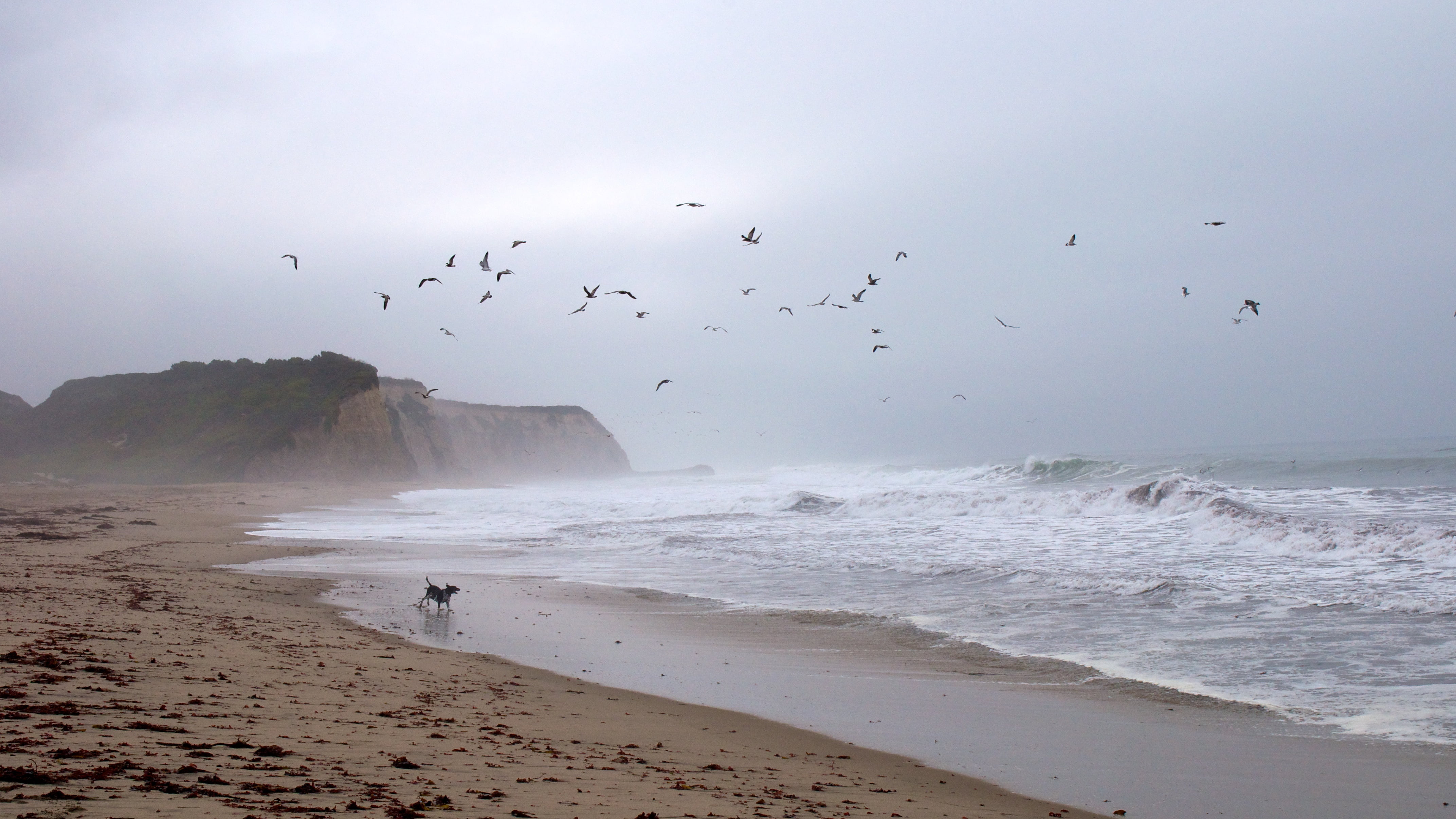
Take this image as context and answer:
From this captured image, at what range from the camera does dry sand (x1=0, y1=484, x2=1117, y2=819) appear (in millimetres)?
3674

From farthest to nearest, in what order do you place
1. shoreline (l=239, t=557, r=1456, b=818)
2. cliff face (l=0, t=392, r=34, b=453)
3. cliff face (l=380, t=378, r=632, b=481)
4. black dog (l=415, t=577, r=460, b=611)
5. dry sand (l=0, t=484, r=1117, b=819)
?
cliff face (l=380, t=378, r=632, b=481) → cliff face (l=0, t=392, r=34, b=453) → black dog (l=415, t=577, r=460, b=611) → shoreline (l=239, t=557, r=1456, b=818) → dry sand (l=0, t=484, r=1117, b=819)

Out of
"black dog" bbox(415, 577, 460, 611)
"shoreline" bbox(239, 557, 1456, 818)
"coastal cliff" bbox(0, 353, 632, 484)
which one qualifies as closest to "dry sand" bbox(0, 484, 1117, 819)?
"shoreline" bbox(239, 557, 1456, 818)

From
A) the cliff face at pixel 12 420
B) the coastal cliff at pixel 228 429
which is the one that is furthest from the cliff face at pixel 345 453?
the cliff face at pixel 12 420

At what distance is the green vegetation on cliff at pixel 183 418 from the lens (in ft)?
187

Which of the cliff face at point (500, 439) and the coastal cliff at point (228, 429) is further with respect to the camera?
the cliff face at point (500, 439)

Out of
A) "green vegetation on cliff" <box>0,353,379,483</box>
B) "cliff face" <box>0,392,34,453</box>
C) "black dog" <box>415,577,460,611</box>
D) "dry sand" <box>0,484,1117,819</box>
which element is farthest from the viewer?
"cliff face" <box>0,392,34,453</box>

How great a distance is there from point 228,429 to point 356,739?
6577cm

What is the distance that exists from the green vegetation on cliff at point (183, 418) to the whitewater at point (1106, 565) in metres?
30.3

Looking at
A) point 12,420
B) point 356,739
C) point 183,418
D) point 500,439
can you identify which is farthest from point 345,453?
point 356,739

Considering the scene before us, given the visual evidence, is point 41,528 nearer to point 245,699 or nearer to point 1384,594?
point 245,699

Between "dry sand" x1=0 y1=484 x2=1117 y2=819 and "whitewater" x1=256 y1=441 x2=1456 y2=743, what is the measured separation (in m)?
3.87

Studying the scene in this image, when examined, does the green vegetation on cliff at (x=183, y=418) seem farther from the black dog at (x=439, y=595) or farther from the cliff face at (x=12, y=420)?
the black dog at (x=439, y=595)

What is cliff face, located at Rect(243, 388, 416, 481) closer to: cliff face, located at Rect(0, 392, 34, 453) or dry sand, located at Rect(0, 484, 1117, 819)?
cliff face, located at Rect(0, 392, 34, 453)

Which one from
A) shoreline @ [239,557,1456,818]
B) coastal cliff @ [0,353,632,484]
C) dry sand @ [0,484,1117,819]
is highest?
coastal cliff @ [0,353,632,484]
